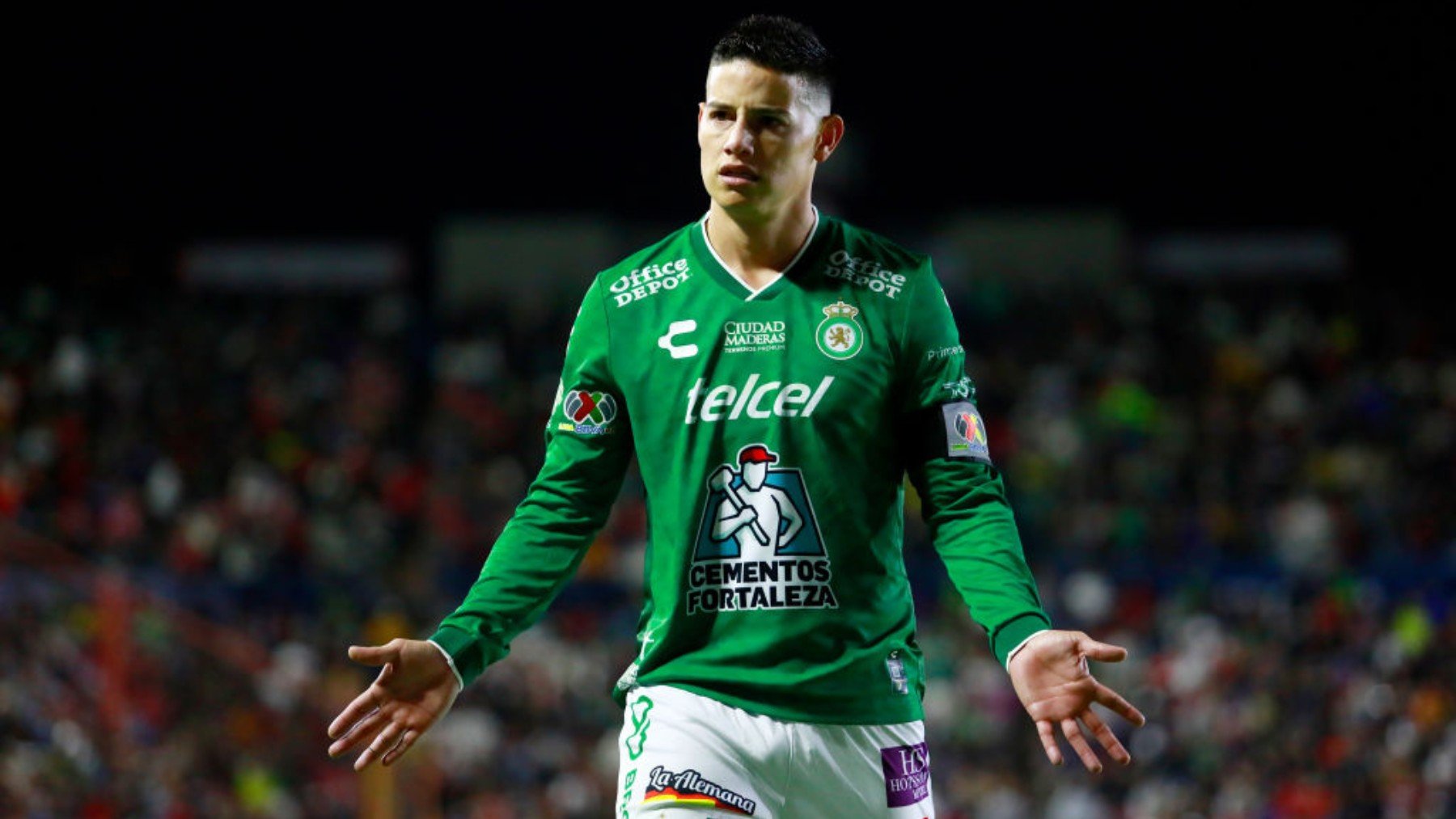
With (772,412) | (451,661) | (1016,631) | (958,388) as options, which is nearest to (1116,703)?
(1016,631)

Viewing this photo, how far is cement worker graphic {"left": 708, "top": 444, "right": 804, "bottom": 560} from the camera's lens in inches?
154

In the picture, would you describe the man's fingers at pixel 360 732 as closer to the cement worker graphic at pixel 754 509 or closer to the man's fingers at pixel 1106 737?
the cement worker graphic at pixel 754 509

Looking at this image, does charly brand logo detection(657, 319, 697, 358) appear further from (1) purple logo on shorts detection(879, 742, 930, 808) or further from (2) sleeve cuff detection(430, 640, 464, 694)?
(1) purple logo on shorts detection(879, 742, 930, 808)

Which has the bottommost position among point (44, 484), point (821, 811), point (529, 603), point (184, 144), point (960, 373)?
point (44, 484)

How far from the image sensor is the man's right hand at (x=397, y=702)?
368 cm

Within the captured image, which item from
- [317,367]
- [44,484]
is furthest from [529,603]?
[317,367]

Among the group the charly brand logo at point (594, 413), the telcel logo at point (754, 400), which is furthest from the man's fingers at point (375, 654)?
the telcel logo at point (754, 400)

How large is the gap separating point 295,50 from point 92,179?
3.58m

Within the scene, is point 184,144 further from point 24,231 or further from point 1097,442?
point 1097,442

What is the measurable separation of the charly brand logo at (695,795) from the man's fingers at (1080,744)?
71cm

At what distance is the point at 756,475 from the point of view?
12.9ft

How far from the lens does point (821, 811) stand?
151 inches

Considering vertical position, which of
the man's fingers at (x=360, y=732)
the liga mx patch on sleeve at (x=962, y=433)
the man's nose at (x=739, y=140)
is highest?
the man's nose at (x=739, y=140)

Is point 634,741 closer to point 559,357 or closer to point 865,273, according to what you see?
point 865,273
